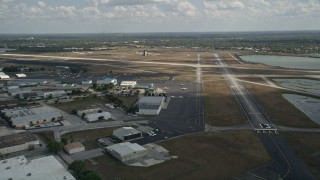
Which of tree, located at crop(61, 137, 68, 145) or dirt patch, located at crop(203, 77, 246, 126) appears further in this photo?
dirt patch, located at crop(203, 77, 246, 126)

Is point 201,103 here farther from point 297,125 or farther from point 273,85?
point 273,85

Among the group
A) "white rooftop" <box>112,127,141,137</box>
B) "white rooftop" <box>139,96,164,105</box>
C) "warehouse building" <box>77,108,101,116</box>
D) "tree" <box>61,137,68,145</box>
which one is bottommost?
"warehouse building" <box>77,108,101,116</box>

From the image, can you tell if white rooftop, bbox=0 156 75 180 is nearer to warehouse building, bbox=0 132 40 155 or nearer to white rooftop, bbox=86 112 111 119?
warehouse building, bbox=0 132 40 155

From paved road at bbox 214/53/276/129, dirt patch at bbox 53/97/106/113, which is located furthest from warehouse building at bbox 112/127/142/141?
paved road at bbox 214/53/276/129

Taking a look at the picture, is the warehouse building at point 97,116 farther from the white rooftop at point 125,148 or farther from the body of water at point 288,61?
the body of water at point 288,61

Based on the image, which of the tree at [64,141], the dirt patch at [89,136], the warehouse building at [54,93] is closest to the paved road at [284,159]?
the dirt patch at [89,136]
